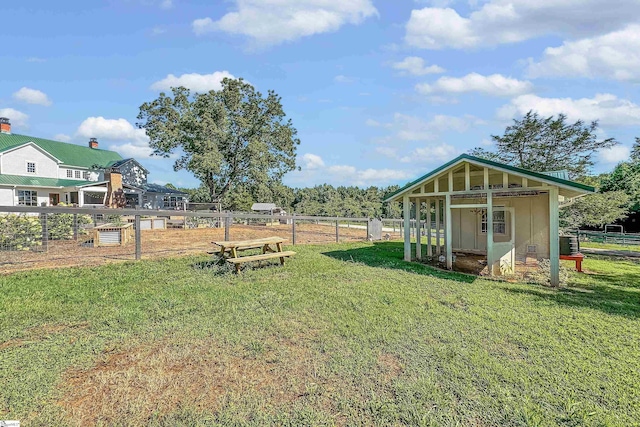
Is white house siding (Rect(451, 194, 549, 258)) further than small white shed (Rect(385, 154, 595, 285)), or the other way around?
white house siding (Rect(451, 194, 549, 258))

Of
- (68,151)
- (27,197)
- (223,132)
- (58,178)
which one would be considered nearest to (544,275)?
(223,132)

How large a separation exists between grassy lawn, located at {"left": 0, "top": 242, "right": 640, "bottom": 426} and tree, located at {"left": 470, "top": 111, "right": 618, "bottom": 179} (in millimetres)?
19287

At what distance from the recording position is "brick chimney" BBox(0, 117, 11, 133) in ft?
87.8

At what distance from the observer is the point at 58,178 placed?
26.5 m

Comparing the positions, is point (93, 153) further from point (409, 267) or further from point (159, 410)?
point (159, 410)

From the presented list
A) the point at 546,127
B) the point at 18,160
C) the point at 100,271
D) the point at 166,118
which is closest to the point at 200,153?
the point at 166,118

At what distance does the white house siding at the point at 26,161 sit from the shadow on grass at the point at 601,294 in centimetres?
3234

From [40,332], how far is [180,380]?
231cm

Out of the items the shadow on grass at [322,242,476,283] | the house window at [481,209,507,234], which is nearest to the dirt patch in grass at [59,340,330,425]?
the shadow on grass at [322,242,476,283]

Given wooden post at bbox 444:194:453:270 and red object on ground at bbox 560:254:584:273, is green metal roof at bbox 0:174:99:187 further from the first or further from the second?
red object on ground at bbox 560:254:584:273

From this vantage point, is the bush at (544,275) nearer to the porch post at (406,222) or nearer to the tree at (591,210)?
the porch post at (406,222)

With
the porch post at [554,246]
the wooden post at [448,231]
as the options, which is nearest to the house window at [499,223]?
the wooden post at [448,231]

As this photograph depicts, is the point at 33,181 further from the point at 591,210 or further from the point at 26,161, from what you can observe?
the point at 591,210

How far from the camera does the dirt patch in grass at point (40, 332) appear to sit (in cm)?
347
